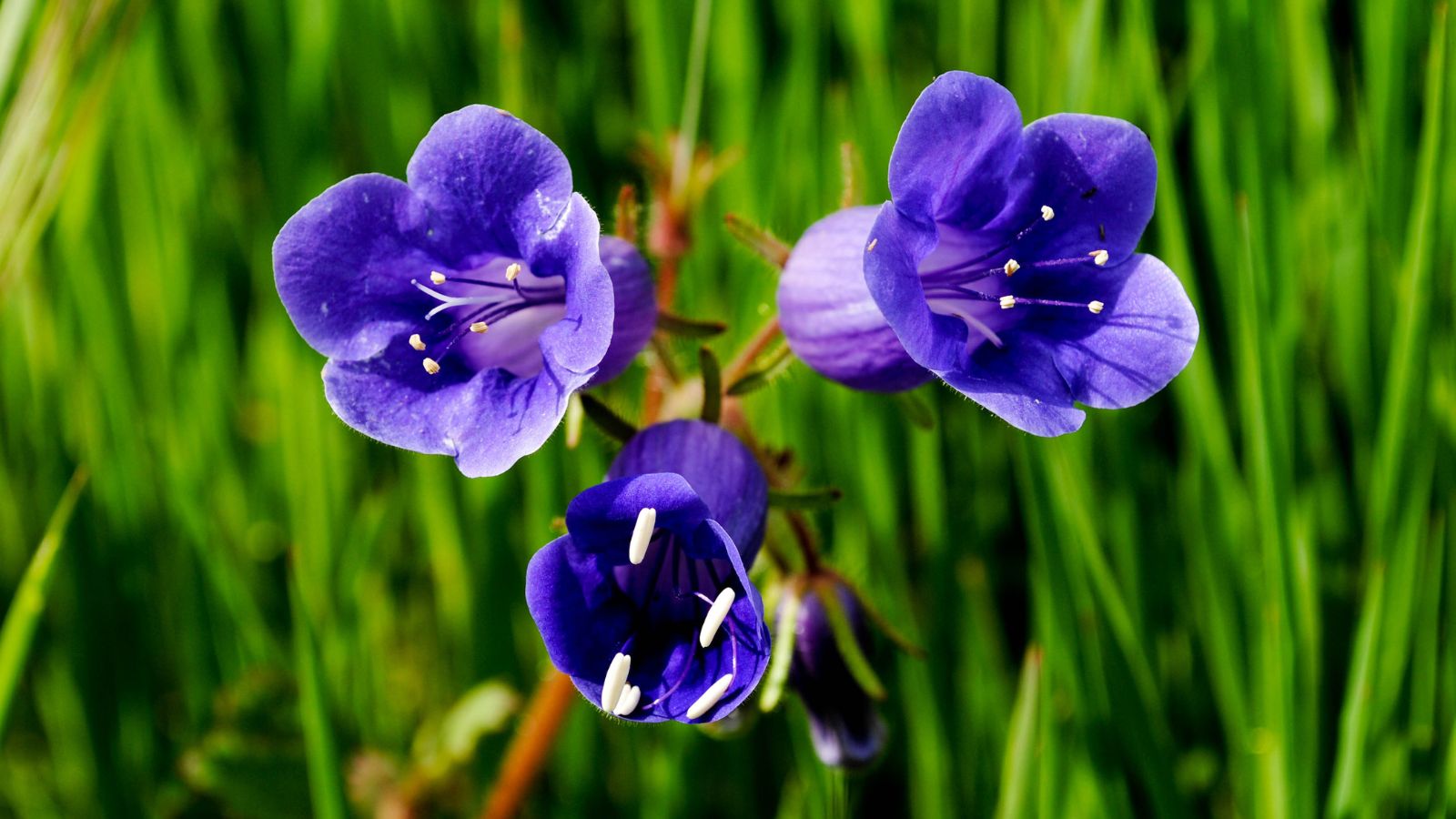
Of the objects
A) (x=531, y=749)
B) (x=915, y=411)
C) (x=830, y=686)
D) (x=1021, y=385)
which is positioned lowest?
(x=531, y=749)

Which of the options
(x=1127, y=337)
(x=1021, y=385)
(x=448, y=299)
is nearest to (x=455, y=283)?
(x=448, y=299)

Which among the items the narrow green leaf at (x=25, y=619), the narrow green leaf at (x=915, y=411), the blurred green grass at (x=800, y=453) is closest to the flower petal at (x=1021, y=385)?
the narrow green leaf at (x=915, y=411)

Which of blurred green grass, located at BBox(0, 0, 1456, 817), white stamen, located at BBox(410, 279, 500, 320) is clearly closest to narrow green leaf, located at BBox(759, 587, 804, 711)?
blurred green grass, located at BBox(0, 0, 1456, 817)

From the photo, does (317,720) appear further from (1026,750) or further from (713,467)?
(1026,750)

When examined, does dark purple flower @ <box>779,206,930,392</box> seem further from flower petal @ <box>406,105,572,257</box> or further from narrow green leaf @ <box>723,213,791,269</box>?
flower petal @ <box>406,105,572,257</box>

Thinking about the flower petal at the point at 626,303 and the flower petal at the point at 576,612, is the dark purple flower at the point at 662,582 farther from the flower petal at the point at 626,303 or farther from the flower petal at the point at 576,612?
the flower petal at the point at 626,303

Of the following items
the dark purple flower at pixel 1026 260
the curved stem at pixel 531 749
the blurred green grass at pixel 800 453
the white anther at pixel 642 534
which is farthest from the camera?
the curved stem at pixel 531 749

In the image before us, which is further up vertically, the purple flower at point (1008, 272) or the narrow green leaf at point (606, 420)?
the purple flower at point (1008, 272)
